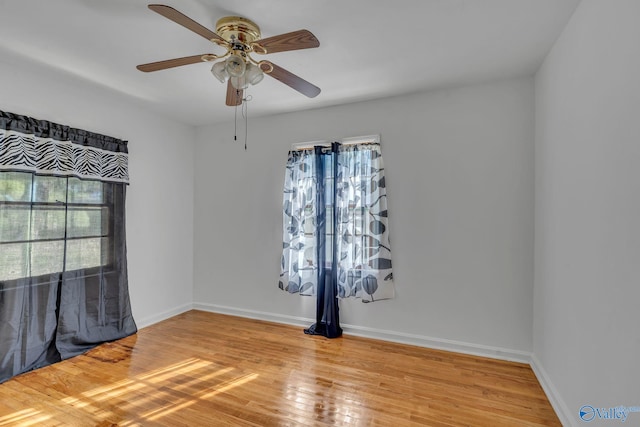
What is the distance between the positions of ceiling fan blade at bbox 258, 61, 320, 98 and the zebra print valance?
2106 mm

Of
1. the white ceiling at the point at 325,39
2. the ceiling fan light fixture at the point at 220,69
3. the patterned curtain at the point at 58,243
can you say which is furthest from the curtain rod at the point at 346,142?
the patterned curtain at the point at 58,243

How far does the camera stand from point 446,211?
114 inches

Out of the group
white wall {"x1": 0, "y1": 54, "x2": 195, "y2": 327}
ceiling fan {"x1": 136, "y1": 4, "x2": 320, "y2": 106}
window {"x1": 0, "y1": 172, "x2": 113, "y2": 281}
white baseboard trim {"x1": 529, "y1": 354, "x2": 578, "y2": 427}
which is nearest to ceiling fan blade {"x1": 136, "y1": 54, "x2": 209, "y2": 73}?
ceiling fan {"x1": 136, "y1": 4, "x2": 320, "y2": 106}

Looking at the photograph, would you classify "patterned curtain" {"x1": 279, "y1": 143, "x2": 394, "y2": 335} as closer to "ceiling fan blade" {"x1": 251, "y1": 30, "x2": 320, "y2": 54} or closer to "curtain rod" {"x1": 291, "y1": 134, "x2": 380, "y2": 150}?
"curtain rod" {"x1": 291, "y1": 134, "x2": 380, "y2": 150}

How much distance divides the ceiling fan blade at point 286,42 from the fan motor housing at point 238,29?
0.15 metres

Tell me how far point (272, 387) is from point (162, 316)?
6.96 feet

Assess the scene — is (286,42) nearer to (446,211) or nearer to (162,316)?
(446,211)

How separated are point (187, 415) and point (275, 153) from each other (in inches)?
105

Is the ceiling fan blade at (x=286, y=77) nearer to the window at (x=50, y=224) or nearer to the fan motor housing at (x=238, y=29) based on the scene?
the fan motor housing at (x=238, y=29)

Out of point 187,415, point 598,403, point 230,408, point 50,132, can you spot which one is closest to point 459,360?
point 598,403

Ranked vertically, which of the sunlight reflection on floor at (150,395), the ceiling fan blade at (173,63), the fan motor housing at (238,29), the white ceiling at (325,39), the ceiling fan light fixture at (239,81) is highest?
the white ceiling at (325,39)

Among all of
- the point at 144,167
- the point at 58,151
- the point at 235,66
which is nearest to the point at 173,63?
the point at 235,66

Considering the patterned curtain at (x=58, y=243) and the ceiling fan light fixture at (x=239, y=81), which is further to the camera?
the patterned curtain at (x=58, y=243)

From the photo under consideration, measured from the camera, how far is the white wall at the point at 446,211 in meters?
2.66
